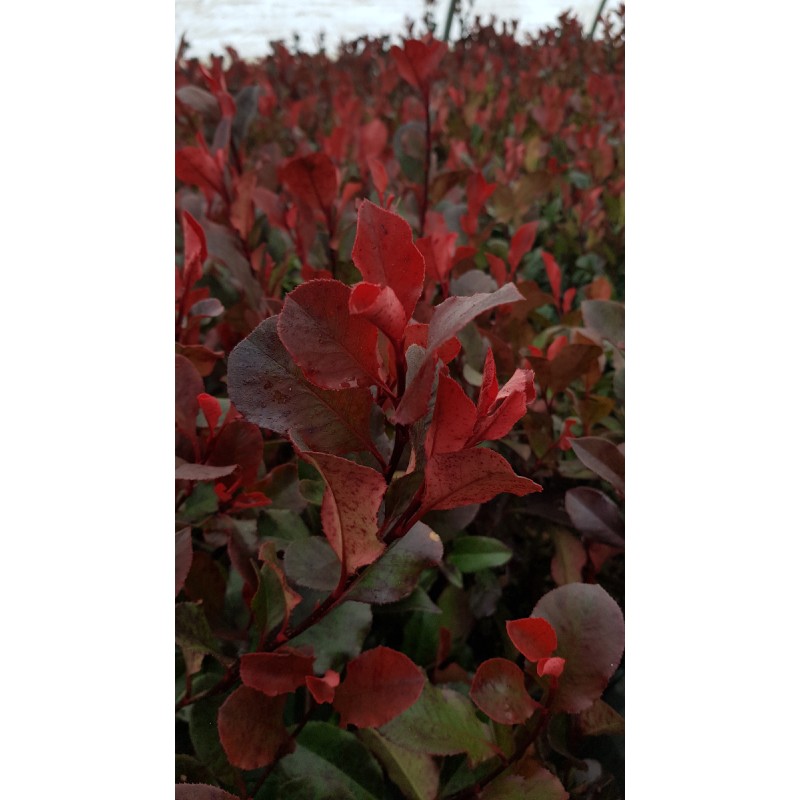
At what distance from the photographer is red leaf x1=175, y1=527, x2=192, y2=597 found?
57 centimetres

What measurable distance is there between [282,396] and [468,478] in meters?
0.12

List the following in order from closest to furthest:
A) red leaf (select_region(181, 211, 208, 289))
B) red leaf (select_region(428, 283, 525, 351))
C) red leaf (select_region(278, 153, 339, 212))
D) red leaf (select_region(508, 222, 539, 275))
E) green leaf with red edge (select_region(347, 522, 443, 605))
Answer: red leaf (select_region(428, 283, 525, 351)), green leaf with red edge (select_region(347, 522, 443, 605)), red leaf (select_region(181, 211, 208, 289)), red leaf (select_region(278, 153, 339, 212)), red leaf (select_region(508, 222, 539, 275))

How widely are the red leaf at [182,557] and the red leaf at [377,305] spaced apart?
0.29 m

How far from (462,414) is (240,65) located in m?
3.00

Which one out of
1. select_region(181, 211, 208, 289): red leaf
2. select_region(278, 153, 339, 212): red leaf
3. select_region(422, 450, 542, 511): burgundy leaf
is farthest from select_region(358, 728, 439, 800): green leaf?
select_region(278, 153, 339, 212): red leaf

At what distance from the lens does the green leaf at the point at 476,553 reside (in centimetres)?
77

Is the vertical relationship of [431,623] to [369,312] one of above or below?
below

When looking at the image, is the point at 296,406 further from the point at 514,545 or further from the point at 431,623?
the point at 514,545

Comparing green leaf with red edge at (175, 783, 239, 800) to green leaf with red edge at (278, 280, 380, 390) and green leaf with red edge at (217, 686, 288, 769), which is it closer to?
green leaf with red edge at (217, 686, 288, 769)

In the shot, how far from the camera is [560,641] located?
544 mm

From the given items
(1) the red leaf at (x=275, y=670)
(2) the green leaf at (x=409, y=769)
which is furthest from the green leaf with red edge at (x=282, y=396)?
(2) the green leaf at (x=409, y=769)

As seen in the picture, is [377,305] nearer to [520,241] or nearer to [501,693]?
[501,693]

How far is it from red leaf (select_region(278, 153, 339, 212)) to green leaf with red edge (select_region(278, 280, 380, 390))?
0.52 metres

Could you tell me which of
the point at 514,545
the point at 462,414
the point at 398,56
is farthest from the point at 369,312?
the point at 398,56
